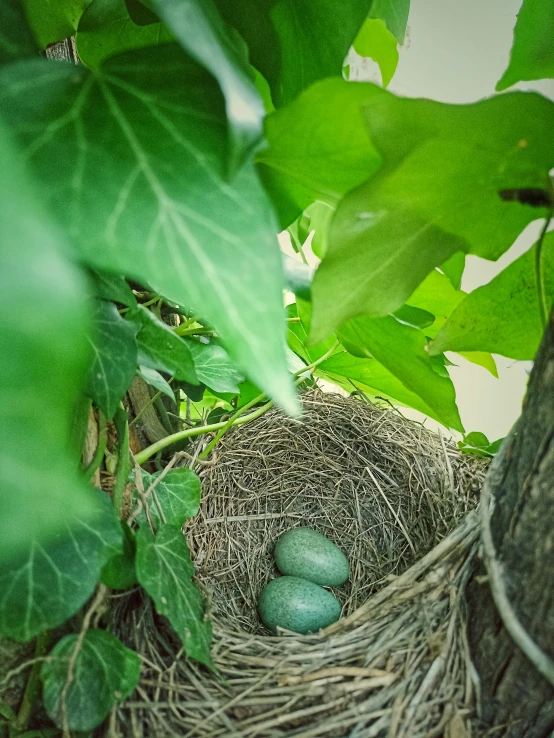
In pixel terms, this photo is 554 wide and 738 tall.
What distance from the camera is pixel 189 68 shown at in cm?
27

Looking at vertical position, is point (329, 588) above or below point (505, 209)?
below

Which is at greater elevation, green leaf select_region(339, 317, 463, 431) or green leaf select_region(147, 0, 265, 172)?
green leaf select_region(147, 0, 265, 172)

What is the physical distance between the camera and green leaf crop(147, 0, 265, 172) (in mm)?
198

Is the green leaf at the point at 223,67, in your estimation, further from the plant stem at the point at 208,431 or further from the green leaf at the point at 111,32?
the plant stem at the point at 208,431

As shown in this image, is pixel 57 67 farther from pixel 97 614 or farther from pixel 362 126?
pixel 97 614

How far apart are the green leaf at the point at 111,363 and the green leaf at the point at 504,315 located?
0.24m

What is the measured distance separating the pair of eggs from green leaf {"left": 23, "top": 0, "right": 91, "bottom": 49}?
0.66 m

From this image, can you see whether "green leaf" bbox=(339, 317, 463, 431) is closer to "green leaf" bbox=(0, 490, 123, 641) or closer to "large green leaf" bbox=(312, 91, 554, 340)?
"large green leaf" bbox=(312, 91, 554, 340)

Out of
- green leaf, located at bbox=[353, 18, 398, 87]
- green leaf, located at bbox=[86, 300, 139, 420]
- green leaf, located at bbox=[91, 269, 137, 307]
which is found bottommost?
green leaf, located at bbox=[86, 300, 139, 420]

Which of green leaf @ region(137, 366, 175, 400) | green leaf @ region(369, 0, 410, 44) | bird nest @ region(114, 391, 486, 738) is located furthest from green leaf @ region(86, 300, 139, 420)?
green leaf @ region(369, 0, 410, 44)

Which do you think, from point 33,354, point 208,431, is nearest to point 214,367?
point 208,431

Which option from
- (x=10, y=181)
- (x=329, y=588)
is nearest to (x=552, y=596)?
(x=10, y=181)

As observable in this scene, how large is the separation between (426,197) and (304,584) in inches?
23.2

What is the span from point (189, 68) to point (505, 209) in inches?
8.3
